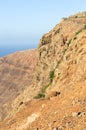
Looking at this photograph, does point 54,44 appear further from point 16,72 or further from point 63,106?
point 16,72

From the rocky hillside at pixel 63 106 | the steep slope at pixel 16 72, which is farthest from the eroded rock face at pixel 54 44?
the steep slope at pixel 16 72

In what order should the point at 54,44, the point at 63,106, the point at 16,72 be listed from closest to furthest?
the point at 63,106
the point at 54,44
the point at 16,72

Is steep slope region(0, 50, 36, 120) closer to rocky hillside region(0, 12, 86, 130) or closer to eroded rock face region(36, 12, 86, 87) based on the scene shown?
eroded rock face region(36, 12, 86, 87)

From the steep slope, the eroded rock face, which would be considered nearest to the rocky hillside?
the eroded rock face

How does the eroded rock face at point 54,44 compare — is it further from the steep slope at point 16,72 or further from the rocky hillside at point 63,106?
the steep slope at point 16,72

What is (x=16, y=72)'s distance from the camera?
5960 inches

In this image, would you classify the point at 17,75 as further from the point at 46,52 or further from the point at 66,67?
the point at 66,67

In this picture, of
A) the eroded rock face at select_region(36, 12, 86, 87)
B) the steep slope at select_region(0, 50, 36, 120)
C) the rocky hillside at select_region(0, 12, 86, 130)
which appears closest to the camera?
the rocky hillside at select_region(0, 12, 86, 130)

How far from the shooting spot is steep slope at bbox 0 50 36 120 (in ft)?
456

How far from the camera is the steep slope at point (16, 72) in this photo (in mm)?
139050

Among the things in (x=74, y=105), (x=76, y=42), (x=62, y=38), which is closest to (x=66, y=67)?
(x=76, y=42)

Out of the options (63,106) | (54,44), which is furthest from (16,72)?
(63,106)

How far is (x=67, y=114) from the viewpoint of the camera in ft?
64.4

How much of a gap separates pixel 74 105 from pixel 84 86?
9.78 feet
